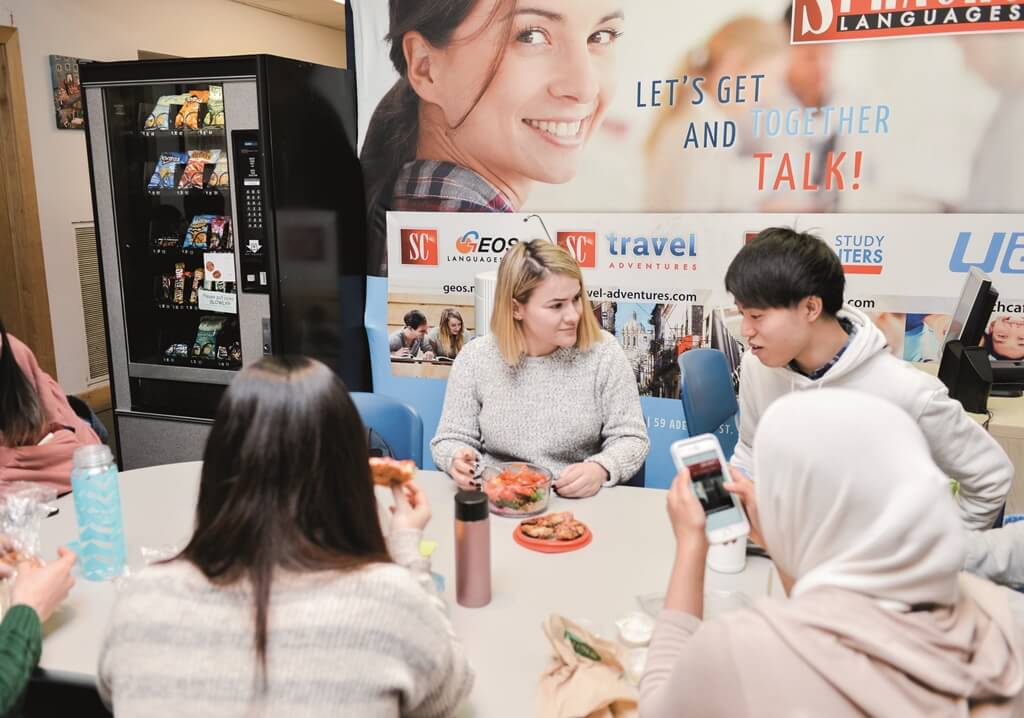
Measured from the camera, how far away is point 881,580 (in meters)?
0.91

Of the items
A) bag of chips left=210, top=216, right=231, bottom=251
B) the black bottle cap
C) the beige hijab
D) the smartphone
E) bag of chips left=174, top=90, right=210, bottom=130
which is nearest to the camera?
the beige hijab

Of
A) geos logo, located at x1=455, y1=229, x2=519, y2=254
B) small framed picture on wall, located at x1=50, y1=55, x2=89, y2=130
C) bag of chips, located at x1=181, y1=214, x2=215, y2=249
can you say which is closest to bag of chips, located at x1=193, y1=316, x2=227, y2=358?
bag of chips, located at x1=181, y1=214, x2=215, y2=249

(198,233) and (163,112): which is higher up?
(163,112)

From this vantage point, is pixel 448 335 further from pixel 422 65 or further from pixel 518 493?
pixel 518 493

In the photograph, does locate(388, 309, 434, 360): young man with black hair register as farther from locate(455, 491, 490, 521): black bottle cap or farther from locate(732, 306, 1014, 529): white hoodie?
locate(455, 491, 490, 521): black bottle cap

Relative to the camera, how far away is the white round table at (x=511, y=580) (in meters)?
1.27

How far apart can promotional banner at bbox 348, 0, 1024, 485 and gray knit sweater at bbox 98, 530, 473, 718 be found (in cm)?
249

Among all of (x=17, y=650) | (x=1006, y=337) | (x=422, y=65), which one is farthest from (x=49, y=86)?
(x=1006, y=337)

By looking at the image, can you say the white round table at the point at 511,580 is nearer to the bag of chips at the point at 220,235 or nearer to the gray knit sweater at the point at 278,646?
the gray knit sweater at the point at 278,646

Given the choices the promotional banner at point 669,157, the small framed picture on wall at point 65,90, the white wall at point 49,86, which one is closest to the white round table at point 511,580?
the promotional banner at point 669,157

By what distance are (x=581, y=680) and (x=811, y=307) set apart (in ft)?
3.40

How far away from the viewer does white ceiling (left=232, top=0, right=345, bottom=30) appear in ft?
19.4

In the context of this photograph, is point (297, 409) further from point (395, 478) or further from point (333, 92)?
point (333, 92)

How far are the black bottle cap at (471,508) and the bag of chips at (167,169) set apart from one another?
2798 mm
